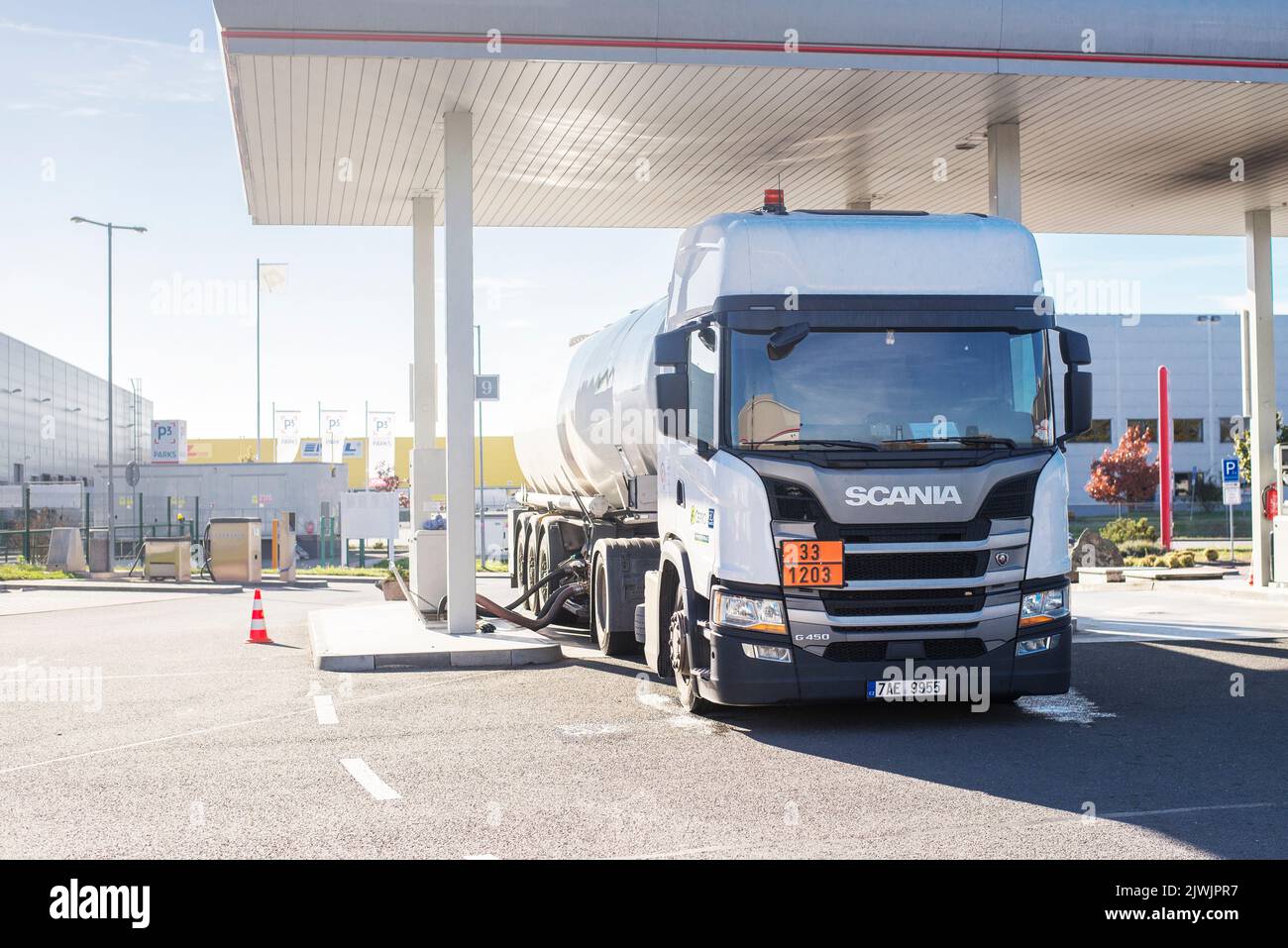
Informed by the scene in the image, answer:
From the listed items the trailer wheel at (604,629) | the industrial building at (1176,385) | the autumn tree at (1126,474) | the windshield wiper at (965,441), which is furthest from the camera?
the industrial building at (1176,385)

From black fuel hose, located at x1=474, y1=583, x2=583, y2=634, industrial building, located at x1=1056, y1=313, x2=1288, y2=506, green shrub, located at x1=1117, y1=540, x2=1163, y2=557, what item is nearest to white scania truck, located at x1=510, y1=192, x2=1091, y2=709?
black fuel hose, located at x1=474, y1=583, x2=583, y2=634

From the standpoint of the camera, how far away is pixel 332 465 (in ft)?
179

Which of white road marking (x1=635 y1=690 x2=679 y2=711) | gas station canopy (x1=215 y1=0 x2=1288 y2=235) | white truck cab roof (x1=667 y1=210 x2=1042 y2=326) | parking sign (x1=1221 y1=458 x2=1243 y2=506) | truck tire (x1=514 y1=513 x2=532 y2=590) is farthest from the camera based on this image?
parking sign (x1=1221 y1=458 x2=1243 y2=506)

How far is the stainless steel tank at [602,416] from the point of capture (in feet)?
42.4

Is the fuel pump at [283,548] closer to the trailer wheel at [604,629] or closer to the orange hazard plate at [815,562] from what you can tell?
the trailer wheel at [604,629]

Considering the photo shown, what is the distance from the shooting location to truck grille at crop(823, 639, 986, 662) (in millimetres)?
8852

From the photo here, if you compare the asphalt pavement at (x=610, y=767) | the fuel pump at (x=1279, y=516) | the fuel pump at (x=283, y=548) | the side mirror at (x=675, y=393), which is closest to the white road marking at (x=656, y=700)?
the asphalt pavement at (x=610, y=767)

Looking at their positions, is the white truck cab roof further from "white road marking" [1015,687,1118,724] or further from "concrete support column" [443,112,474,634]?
"concrete support column" [443,112,474,634]

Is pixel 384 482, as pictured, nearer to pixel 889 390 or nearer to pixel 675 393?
pixel 675 393

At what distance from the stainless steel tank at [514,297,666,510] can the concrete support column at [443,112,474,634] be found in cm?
141

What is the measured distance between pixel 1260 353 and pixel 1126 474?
2563cm

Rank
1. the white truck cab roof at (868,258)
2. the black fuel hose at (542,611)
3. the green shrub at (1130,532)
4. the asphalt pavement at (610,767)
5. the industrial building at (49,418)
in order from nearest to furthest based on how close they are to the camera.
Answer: the asphalt pavement at (610,767)
the white truck cab roof at (868,258)
the black fuel hose at (542,611)
the green shrub at (1130,532)
the industrial building at (49,418)

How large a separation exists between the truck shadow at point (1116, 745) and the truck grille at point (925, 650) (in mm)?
586
